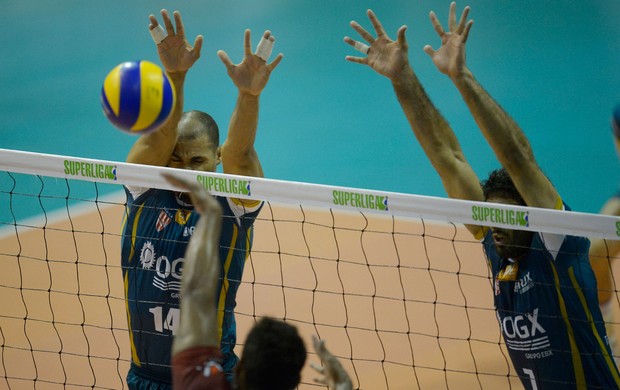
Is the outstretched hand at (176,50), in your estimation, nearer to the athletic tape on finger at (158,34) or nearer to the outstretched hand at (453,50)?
the athletic tape on finger at (158,34)

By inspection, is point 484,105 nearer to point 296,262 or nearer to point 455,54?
point 455,54

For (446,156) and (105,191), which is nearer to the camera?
(446,156)

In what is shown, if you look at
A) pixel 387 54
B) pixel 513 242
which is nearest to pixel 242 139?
pixel 387 54

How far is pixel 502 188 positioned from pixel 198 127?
1675mm

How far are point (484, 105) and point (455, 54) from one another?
395mm

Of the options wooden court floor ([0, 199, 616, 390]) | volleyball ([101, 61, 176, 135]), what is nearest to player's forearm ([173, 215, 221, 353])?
volleyball ([101, 61, 176, 135])

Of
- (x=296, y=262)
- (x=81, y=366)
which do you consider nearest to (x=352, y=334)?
(x=296, y=262)

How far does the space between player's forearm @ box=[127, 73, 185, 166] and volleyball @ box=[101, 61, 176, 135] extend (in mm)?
258

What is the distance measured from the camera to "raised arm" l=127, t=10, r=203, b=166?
486 cm

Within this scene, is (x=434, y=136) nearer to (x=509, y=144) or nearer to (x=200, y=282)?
(x=509, y=144)

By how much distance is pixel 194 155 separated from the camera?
4977 millimetres

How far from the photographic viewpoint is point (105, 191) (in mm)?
9977

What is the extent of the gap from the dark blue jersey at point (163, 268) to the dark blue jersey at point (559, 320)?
1437 millimetres

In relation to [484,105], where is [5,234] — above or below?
above
